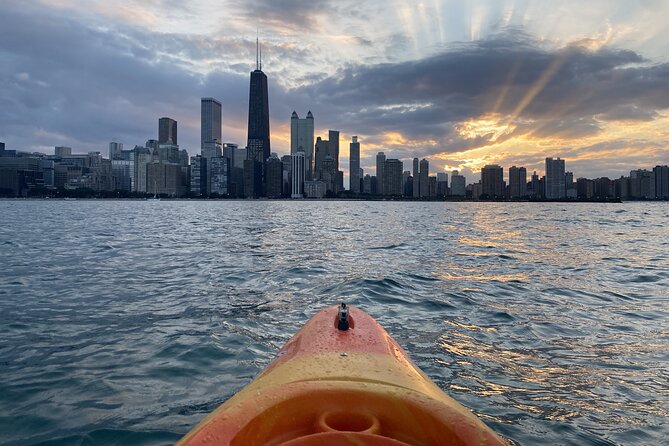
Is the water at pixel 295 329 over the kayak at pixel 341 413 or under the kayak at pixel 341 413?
under

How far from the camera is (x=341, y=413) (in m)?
2.95

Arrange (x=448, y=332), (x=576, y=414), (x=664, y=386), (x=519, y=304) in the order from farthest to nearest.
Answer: (x=519, y=304)
(x=448, y=332)
(x=664, y=386)
(x=576, y=414)

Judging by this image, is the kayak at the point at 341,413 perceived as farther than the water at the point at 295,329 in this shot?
No

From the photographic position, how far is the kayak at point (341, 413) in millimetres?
2607

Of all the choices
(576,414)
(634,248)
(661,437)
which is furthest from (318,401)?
(634,248)

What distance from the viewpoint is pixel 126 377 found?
239 inches

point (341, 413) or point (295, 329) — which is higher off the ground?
point (341, 413)

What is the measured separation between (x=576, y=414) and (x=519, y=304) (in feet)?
18.5

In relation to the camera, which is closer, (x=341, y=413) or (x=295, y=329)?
(x=341, y=413)

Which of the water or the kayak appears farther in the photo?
the water

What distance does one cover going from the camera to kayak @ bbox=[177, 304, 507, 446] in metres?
2.61

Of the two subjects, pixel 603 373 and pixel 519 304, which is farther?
pixel 519 304

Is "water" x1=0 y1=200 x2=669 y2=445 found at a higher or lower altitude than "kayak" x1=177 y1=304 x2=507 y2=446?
lower

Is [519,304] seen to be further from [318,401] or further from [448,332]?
[318,401]
